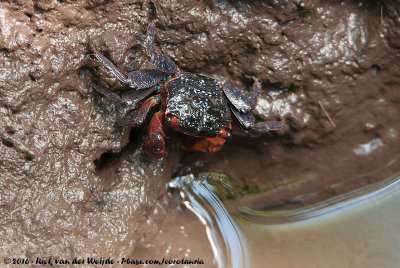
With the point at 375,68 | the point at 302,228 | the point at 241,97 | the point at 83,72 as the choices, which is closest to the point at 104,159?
the point at 83,72

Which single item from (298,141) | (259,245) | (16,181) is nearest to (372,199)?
(298,141)

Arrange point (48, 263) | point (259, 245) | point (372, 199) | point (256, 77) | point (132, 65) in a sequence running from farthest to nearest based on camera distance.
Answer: point (372, 199)
point (259, 245)
point (256, 77)
point (132, 65)
point (48, 263)

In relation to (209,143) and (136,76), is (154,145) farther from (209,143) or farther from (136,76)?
(209,143)

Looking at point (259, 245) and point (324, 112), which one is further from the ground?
point (324, 112)

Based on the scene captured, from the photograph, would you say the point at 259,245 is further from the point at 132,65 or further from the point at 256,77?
the point at 132,65

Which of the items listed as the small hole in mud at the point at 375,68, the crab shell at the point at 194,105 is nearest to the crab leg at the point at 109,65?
the crab shell at the point at 194,105

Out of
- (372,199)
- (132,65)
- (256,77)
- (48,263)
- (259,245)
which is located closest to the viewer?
(48,263)

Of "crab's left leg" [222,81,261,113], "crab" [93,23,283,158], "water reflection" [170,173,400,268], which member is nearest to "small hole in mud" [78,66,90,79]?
"crab" [93,23,283,158]
